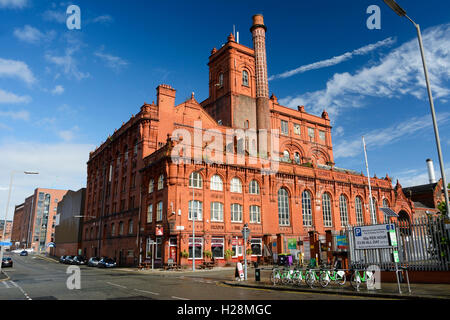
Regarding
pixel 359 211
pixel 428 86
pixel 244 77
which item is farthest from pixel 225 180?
pixel 428 86

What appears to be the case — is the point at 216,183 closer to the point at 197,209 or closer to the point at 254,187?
the point at 197,209

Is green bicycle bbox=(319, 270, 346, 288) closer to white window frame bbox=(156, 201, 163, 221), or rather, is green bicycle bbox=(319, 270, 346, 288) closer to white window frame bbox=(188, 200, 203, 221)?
white window frame bbox=(188, 200, 203, 221)

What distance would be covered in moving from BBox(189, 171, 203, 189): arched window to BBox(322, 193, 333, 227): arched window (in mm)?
20782

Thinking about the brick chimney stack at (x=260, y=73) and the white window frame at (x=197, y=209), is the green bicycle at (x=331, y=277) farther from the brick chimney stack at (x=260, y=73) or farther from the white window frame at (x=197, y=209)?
the brick chimney stack at (x=260, y=73)

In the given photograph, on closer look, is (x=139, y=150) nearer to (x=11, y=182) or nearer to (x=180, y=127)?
(x=180, y=127)

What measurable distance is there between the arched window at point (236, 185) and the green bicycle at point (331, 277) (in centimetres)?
2353

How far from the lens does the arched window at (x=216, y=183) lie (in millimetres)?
38156

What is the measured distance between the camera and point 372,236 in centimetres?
1542

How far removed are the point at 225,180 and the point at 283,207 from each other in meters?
10.0

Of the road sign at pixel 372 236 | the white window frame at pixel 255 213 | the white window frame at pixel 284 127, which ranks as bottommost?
the road sign at pixel 372 236

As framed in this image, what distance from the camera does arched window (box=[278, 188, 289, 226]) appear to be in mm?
43094

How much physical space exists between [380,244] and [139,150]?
35653 mm

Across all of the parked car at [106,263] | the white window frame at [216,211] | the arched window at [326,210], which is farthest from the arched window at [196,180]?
the arched window at [326,210]

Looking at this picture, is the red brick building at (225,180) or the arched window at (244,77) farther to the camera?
the arched window at (244,77)
